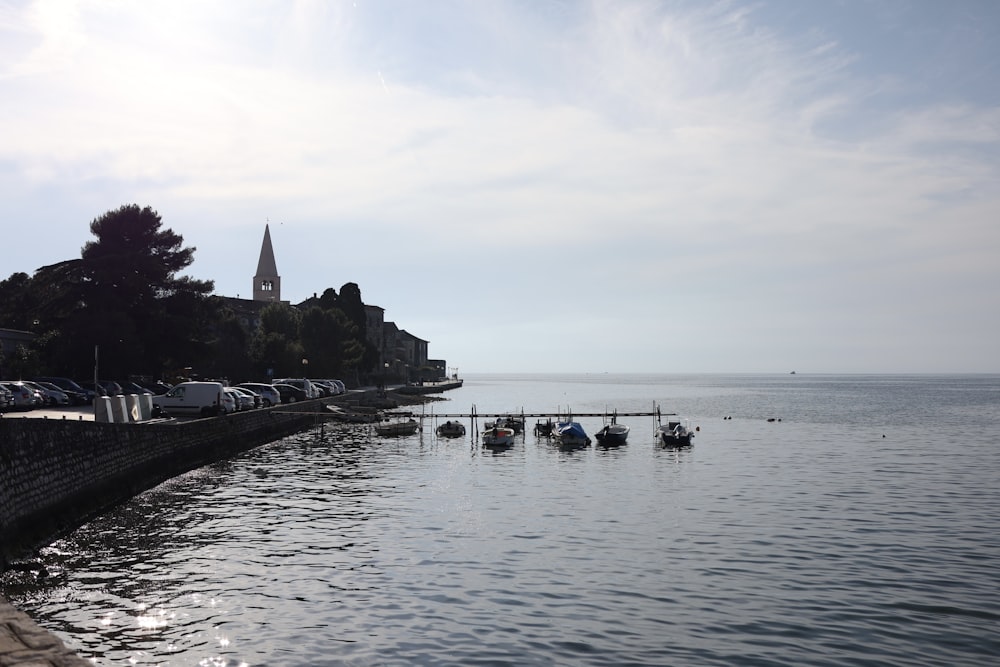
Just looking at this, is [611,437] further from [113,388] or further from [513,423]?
[113,388]

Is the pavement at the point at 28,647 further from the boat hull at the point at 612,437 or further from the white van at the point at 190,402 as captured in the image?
the boat hull at the point at 612,437

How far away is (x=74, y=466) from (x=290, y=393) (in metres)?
53.2

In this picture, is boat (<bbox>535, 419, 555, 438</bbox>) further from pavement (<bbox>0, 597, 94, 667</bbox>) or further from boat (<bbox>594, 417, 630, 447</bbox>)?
pavement (<bbox>0, 597, 94, 667</bbox>)

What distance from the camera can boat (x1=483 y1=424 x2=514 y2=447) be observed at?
68750 mm

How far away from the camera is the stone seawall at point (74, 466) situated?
82.8 feet

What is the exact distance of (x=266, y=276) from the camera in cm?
17138

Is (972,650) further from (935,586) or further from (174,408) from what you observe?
(174,408)

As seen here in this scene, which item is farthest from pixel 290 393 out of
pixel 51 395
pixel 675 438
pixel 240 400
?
pixel 675 438

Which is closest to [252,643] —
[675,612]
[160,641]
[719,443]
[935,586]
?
[160,641]

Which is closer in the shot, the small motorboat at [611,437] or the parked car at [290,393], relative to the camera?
the small motorboat at [611,437]

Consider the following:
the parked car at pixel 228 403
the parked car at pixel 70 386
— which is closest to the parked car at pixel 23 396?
the parked car at pixel 70 386

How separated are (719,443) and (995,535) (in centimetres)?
4385

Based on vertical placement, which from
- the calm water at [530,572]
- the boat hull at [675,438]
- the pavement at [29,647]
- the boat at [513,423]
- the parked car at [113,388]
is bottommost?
the calm water at [530,572]

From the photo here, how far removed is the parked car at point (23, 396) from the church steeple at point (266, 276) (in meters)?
115
